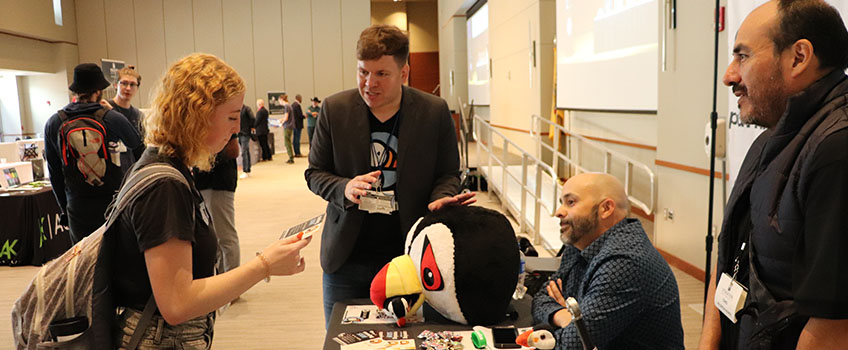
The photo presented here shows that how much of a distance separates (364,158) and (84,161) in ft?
7.00

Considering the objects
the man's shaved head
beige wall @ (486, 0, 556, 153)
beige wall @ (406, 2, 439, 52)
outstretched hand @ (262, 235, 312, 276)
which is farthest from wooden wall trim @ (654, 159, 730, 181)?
beige wall @ (406, 2, 439, 52)

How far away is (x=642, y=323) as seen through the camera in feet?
6.68

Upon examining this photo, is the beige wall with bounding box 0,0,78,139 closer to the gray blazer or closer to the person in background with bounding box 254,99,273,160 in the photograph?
the person in background with bounding box 254,99,273,160

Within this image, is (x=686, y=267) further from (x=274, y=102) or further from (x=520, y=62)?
(x=274, y=102)

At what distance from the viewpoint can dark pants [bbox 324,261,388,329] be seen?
2.49 metres

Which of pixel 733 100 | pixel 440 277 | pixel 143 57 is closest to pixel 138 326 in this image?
pixel 440 277

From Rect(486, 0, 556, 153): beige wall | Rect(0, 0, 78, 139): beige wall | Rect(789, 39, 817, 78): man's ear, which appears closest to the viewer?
Rect(789, 39, 817, 78): man's ear

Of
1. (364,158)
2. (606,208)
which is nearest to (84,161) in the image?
(364,158)

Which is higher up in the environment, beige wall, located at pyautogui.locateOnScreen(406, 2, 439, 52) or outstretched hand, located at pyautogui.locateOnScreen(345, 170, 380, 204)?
beige wall, located at pyautogui.locateOnScreen(406, 2, 439, 52)

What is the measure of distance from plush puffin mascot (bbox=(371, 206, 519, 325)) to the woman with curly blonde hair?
0.69 meters

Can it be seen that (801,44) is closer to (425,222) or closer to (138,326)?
(425,222)

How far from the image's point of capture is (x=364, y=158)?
2.47m

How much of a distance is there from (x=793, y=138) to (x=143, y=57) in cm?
2256

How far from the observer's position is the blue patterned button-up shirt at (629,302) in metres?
1.99
